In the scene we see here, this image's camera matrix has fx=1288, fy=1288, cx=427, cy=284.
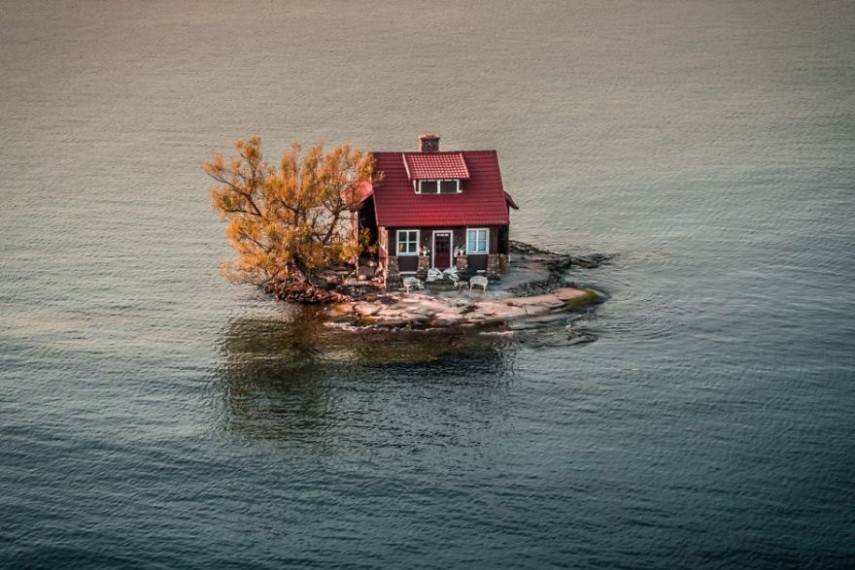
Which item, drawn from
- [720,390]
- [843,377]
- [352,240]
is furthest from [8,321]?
[843,377]

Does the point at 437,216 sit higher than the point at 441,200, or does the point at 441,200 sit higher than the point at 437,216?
the point at 441,200

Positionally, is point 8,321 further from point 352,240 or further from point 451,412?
point 451,412

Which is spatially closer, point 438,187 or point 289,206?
point 289,206

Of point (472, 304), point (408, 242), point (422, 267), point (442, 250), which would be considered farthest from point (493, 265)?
point (408, 242)

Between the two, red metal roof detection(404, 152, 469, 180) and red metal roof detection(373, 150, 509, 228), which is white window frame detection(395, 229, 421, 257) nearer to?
red metal roof detection(373, 150, 509, 228)

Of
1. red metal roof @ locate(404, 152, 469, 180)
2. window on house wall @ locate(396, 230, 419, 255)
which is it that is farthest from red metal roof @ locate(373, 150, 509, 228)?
window on house wall @ locate(396, 230, 419, 255)

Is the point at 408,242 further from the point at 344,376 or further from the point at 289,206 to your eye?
the point at 344,376
